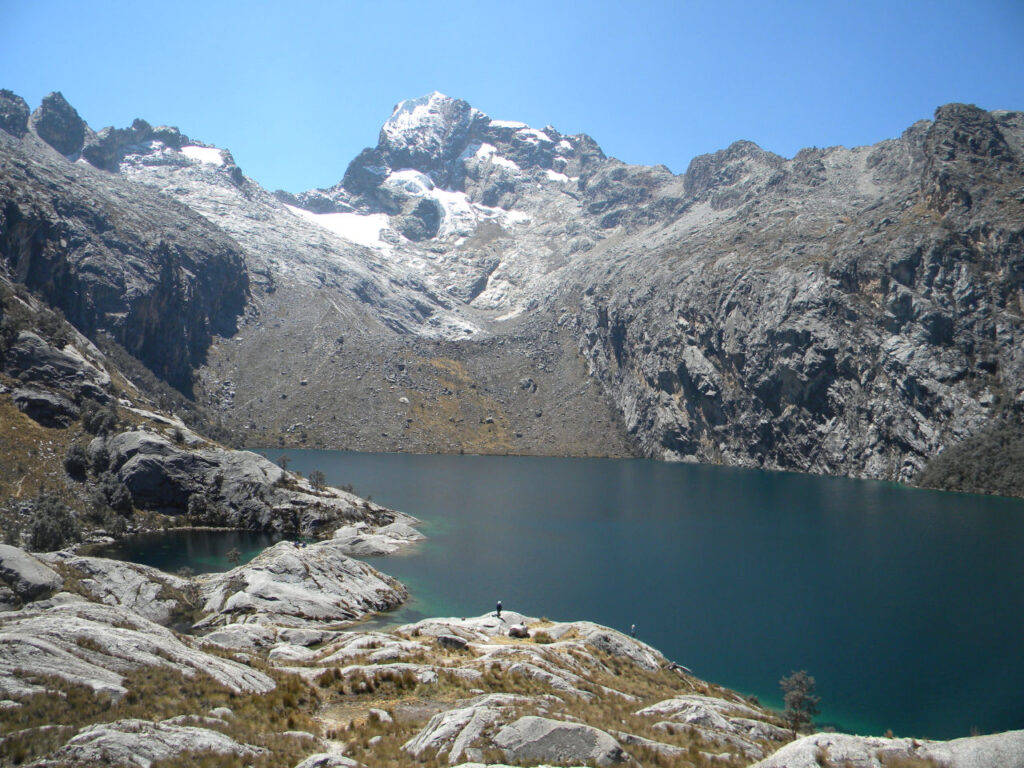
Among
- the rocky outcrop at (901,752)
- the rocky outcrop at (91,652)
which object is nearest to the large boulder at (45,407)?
the rocky outcrop at (91,652)

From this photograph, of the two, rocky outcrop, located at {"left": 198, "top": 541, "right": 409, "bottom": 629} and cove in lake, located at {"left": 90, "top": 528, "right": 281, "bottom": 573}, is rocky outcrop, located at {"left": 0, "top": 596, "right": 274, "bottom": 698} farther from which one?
cove in lake, located at {"left": 90, "top": 528, "right": 281, "bottom": 573}

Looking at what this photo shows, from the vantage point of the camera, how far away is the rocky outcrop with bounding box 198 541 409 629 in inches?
1918

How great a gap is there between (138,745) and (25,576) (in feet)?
69.5

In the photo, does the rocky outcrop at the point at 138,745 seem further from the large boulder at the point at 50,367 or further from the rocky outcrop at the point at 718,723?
the large boulder at the point at 50,367

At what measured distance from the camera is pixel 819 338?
17462 centimetres

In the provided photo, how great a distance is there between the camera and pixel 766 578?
69.3 meters

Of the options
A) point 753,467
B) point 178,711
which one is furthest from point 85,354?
point 753,467

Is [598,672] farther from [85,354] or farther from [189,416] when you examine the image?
[189,416]

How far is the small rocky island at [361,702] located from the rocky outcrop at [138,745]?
Result: 0.15ft

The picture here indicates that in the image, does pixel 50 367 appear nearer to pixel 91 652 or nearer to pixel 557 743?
pixel 91 652

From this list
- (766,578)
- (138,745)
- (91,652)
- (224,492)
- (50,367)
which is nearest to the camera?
(138,745)

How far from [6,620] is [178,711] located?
8539 millimetres

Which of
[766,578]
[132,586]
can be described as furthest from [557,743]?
[766,578]

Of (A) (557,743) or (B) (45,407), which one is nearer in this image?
(A) (557,743)
